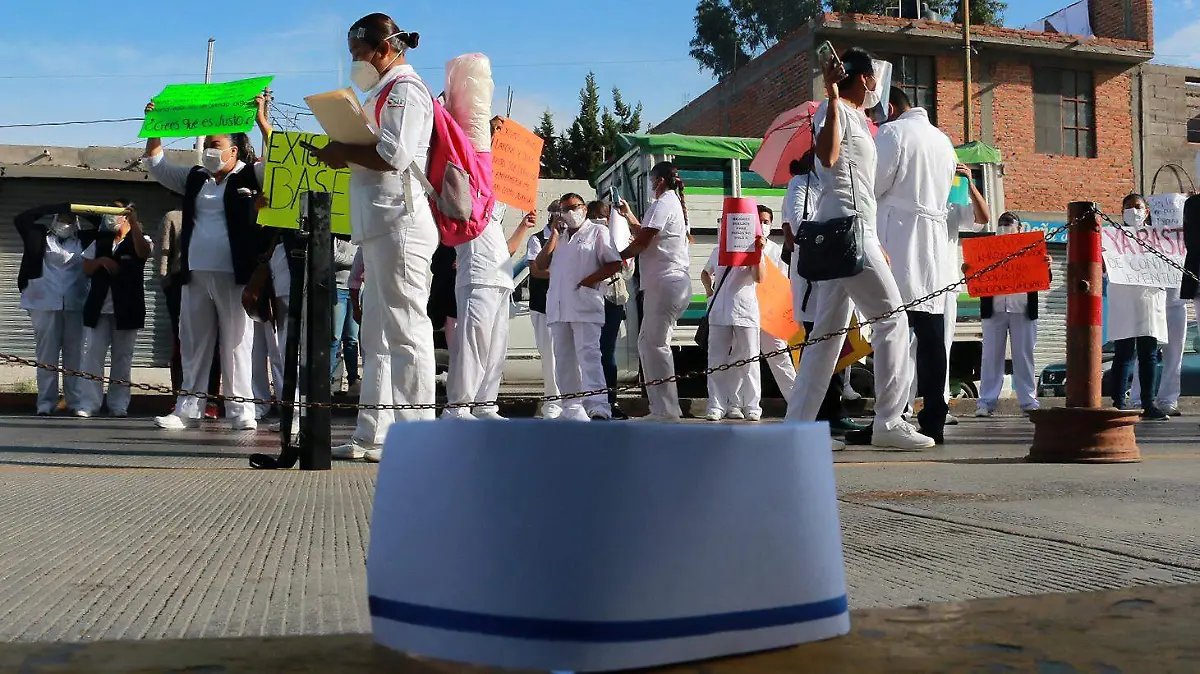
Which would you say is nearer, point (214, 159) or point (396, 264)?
point (396, 264)

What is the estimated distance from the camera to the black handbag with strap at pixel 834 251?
232 inches

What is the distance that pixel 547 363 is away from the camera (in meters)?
10.8

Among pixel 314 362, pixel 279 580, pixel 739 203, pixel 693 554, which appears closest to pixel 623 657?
pixel 693 554

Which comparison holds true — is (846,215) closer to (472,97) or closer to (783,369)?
(472,97)

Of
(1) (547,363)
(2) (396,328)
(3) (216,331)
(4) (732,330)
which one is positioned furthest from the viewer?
(1) (547,363)

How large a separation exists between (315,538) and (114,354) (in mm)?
9374

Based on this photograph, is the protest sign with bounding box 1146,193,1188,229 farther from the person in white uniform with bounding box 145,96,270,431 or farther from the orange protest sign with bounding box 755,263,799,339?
the person in white uniform with bounding box 145,96,270,431

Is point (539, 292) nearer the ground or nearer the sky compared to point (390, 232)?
nearer the sky

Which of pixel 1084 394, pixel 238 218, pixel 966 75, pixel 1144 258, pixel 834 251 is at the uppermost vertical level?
pixel 966 75

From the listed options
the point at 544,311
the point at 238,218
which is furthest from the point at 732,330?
the point at 238,218

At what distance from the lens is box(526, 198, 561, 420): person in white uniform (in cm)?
1021

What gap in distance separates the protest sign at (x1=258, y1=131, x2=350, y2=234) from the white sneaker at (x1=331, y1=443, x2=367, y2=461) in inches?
104

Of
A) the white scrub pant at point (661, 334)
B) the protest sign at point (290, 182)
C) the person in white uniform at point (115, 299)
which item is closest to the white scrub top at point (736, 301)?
the white scrub pant at point (661, 334)

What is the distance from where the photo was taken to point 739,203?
9.48 meters
